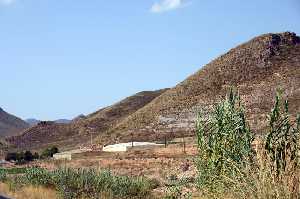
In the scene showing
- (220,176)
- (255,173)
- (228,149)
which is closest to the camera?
(255,173)

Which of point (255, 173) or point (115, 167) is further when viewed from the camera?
point (115, 167)

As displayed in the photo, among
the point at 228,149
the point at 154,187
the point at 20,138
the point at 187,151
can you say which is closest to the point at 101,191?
the point at 154,187

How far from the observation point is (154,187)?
92.0 ft

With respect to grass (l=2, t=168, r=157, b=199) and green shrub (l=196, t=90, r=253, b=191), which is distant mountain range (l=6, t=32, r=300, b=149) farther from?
green shrub (l=196, t=90, r=253, b=191)

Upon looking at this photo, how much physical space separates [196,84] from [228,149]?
94597mm

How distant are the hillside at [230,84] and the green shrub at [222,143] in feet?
238

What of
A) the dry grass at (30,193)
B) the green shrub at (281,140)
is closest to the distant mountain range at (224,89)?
the dry grass at (30,193)

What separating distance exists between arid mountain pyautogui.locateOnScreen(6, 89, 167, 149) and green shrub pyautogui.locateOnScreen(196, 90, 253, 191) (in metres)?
107

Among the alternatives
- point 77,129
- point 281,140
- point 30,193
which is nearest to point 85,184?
point 30,193

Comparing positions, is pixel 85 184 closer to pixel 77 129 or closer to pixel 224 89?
pixel 224 89

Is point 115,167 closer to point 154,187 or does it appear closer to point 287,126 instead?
point 154,187

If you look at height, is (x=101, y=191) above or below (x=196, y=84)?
below

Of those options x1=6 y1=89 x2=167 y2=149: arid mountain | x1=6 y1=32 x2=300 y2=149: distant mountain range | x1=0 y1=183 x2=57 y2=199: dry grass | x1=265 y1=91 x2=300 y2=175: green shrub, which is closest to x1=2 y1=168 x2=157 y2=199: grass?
x1=0 y1=183 x2=57 y2=199: dry grass

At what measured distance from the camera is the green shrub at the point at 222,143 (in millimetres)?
10938
